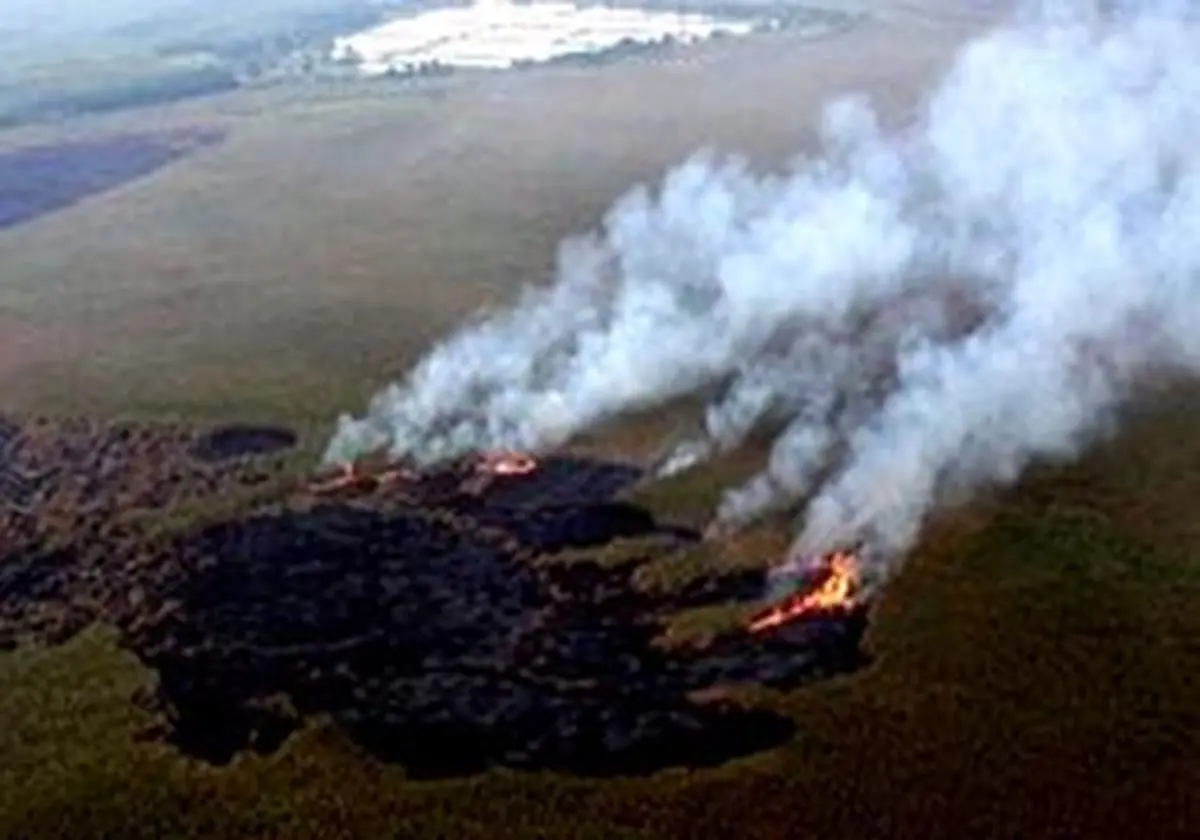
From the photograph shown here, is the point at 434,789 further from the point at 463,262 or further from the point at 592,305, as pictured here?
the point at 463,262

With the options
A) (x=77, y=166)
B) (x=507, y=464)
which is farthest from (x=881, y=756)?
(x=77, y=166)

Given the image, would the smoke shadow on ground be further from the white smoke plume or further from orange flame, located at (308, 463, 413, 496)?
the white smoke plume

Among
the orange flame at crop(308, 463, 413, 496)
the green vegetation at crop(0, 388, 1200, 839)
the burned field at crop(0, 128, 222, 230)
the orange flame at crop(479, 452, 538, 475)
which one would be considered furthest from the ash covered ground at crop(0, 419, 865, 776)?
the burned field at crop(0, 128, 222, 230)

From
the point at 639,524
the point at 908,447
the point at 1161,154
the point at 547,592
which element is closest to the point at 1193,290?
the point at 1161,154

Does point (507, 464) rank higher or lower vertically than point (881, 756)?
higher

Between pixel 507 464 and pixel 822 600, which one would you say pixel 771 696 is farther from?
pixel 507 464

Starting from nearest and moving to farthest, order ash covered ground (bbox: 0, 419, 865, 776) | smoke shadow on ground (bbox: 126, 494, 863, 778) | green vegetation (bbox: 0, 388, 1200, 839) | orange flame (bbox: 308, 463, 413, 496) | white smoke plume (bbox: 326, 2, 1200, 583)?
green vegetation (bbox: 0, 388, 1200, 839)
smoke shadow on ground (bbox: 126, 494, 863, 778)
ash covered ground (bbox: 0, 419, 865, 776)
white smoke plume (bbox: 326, 2, 1200, 583)
orange flame (bbox: 308, 463, 413, 496)
